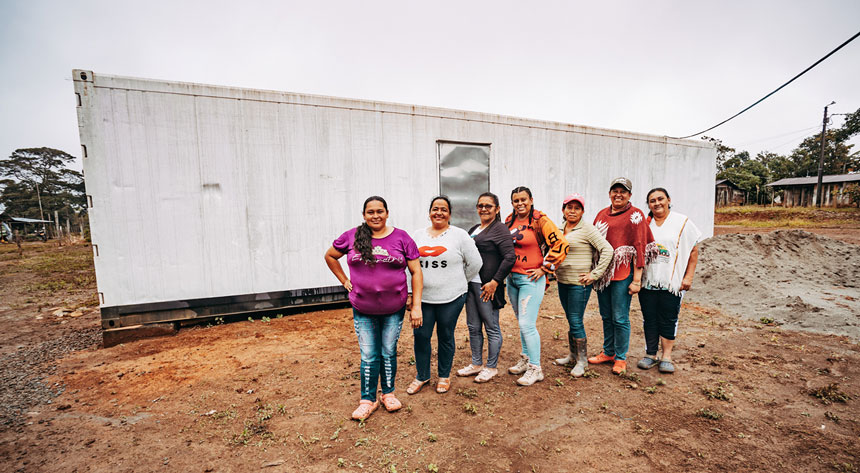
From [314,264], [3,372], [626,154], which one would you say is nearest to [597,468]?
[314,264]

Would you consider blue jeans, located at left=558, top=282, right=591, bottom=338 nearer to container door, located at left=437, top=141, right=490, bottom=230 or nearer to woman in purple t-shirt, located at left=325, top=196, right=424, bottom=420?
woman in purple t-shirt, located at left=325, top=196, right=424, bottom=420

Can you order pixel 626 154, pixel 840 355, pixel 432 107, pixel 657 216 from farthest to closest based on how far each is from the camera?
1. pixel 626 154
2. pixel 432 107
3. pixel 840 355
4. pixel 657 216

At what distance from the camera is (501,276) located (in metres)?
3.10

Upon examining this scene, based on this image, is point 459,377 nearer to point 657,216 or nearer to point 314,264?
point 657,216

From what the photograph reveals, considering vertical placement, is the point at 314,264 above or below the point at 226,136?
below

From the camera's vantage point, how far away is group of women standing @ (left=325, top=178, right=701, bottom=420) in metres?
2.82

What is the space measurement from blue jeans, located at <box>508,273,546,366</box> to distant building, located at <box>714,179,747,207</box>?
41574 millimetres

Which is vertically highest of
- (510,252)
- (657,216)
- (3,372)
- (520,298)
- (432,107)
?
(432,107)

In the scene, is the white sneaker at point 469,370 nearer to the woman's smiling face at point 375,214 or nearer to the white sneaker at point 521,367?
the white sneaker at point 521,367

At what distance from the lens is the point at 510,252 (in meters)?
3.11

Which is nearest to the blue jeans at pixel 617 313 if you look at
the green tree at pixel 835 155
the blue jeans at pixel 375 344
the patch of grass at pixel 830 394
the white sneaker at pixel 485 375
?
the white sneaker at pixel 485 375

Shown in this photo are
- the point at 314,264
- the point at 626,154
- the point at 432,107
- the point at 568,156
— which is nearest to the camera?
the point at 314,264

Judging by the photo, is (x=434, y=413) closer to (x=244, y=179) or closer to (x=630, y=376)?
(x=630, y=376)

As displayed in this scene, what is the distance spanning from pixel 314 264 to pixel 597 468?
15.7ft
